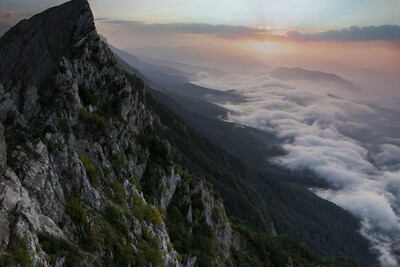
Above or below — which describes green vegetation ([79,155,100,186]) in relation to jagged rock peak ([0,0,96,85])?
below

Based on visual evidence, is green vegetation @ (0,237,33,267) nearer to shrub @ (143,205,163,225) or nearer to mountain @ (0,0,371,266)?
mountain @ (0,0,371,266)

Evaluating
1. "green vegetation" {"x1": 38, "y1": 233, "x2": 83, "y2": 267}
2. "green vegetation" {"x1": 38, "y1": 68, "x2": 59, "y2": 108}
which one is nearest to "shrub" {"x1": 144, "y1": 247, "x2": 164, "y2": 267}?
"green vegetation" {"x1": 38, "y1": 233, "x2": 83, "y2": 267}

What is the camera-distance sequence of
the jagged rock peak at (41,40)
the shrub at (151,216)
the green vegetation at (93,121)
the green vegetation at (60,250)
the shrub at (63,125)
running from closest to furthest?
1. the green vegetation at (60,250)
2. the shrub at (63,125)
3. the shrub at (151,216)
4. the jagged rock peak at (41,40)
5. the green vegetation at (93,121)

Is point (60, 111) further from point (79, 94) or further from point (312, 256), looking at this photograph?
point (312, 256)

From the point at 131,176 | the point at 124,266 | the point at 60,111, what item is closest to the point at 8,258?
the point at 124,266

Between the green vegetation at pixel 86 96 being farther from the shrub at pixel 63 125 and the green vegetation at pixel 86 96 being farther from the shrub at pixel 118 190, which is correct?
the shrub at pixel 118 190

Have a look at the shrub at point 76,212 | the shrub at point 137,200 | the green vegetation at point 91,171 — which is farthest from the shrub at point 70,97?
the shrub at point 76,212
